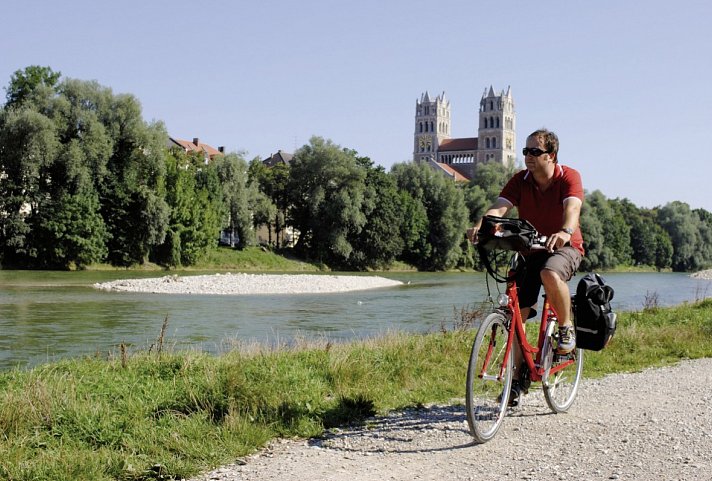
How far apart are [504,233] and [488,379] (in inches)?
40.7

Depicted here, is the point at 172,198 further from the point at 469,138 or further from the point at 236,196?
the point at 469,138

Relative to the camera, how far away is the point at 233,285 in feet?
117

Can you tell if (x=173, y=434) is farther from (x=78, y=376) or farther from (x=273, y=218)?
(x=273, y=218)

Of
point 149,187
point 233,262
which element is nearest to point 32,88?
point 149,187

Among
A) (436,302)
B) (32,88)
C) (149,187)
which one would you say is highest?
(32,88)

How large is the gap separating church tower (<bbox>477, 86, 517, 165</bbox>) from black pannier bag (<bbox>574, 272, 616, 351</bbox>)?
571ft

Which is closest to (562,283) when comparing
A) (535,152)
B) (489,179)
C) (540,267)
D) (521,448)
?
(540,267)

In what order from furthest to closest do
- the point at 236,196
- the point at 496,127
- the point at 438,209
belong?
the point at 496,127
the point at 438,209
the point at 236,196

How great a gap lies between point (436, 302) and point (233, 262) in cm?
3139

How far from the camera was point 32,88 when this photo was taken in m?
49.7

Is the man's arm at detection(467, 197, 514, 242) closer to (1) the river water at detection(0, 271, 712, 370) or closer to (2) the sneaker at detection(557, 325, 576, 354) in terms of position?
(2) the sneaker at detection(557, 325, 576, 354)

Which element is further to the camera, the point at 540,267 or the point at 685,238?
the point at 685,238

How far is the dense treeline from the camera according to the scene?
4709 centimetres

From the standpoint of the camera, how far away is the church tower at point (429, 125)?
192 meters
